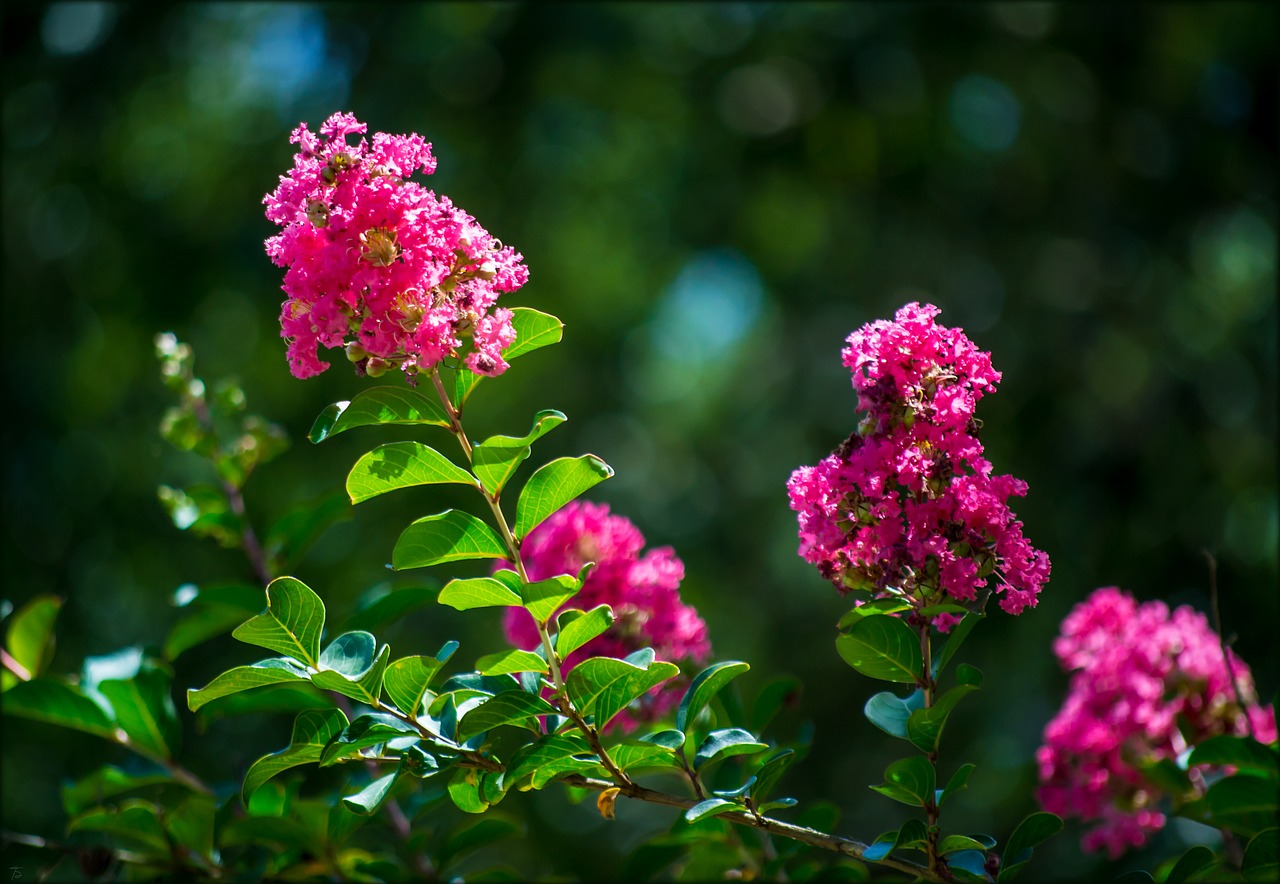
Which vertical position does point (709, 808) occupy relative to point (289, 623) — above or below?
below

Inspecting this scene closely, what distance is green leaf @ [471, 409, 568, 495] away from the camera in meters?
1.13

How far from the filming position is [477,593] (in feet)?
3.69

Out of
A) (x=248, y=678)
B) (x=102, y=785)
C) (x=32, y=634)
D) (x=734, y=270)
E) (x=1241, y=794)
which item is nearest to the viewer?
(x=1241, y=794)

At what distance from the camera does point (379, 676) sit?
1.15 meters

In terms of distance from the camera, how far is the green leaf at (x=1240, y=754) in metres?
1.01

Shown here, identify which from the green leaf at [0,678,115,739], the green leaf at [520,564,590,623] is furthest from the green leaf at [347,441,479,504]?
the green leaf at [0,678,115,739]

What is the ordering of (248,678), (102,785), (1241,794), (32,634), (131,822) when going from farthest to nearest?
(32,634) < (102,785) < (131,822) < (248,678) < (1241,794)

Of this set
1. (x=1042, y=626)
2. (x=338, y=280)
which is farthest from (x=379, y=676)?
(x=1042, y=626)

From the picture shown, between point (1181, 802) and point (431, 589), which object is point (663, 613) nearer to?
point (431, 589)

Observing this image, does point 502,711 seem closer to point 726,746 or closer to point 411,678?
point 411,678

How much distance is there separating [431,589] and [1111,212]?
3.78m

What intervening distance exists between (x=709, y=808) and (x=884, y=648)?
0.23m

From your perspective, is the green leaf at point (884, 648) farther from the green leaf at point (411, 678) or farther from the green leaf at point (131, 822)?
the green leaf at point (131, 822)

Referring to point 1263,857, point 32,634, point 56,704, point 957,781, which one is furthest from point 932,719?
point 32,634
